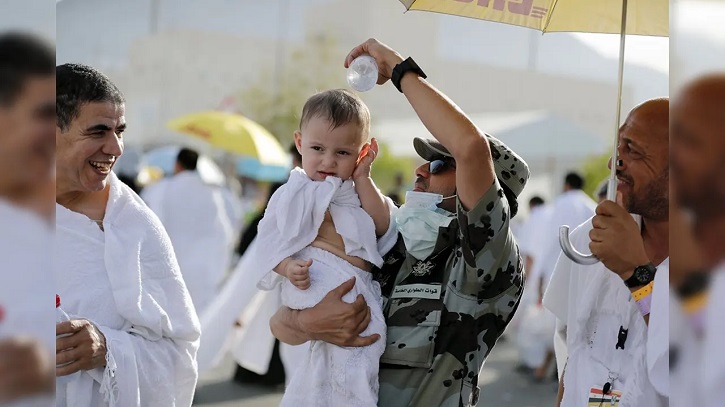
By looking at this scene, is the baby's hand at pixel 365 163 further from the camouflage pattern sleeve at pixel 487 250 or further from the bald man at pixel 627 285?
the bald man at pixel 627 285

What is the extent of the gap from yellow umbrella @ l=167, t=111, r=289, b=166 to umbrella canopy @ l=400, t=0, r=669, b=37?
833 cm

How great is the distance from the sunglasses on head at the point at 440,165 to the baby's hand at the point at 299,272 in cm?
48

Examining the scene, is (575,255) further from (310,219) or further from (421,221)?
(310,219)

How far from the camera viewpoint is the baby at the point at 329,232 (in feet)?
9.26

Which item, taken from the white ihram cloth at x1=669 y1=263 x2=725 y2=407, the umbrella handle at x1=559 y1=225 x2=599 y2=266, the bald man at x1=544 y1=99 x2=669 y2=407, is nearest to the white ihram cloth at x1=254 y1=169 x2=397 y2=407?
the umbrella handle at x1=559 y1=225 x2=599 y2=266

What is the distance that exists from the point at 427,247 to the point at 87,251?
3.28 ft

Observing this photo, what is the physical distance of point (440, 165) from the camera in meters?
2.98

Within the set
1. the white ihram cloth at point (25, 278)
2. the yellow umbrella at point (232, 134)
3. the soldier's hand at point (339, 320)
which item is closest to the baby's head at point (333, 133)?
the soldier's hand at point (339, 320)

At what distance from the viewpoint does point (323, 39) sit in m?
39.6

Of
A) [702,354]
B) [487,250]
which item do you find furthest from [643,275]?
[702,354]

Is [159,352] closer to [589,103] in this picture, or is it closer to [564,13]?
[564,13]

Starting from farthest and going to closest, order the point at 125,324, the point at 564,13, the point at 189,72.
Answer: the point at 189,72 → the point at 564,13 → the point at 125,324

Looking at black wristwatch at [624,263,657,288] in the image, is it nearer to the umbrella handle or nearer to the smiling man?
the umbrella handle

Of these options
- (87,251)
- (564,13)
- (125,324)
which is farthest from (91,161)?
(564,13)
